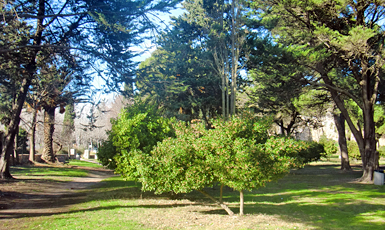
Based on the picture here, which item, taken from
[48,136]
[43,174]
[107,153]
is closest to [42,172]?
[43,174]

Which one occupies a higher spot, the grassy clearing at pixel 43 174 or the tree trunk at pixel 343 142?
the tree trunk at pixel 343 142

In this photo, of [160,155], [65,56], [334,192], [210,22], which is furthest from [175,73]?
[160,155]

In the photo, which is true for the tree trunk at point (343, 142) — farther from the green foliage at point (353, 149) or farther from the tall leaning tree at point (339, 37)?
the green foliage at point (353, 149)

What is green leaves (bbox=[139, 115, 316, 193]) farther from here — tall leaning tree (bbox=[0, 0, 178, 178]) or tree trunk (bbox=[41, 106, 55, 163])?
tree trunk (bbox=[41, 106, 55, 163])

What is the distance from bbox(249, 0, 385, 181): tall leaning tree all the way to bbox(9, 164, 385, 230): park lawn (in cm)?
540

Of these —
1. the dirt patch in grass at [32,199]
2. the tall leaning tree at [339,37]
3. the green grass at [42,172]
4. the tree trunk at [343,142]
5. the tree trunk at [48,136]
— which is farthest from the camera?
the tree trunk at [48,136]

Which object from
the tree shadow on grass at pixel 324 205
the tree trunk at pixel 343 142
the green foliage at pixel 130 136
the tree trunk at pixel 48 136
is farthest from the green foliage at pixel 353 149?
the tree trunk at pixel 48 136

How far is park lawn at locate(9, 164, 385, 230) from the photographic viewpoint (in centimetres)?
785

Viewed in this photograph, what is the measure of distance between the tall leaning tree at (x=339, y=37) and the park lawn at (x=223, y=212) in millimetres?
5404

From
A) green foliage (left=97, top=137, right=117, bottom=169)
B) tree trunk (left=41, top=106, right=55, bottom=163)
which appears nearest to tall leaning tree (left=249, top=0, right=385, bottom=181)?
green foliage (left=97, top=137, right=117, bottom=169)

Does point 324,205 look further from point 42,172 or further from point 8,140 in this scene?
point 42,172

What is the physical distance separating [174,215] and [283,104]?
67.6ft

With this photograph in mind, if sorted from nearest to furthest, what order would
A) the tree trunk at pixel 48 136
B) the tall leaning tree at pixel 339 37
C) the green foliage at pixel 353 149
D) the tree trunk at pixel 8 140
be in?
the tree trunk at pixel 8 140 < the tall leaning tree at pixel 339 37 < the tree trunk at pixel 48 136 < the green foliage at pixel 353 149

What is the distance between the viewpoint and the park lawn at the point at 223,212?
785cm
